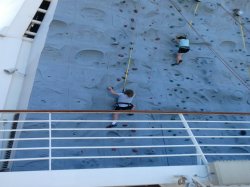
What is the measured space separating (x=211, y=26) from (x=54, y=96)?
10.3 ft

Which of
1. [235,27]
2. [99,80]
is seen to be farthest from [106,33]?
[235,27]

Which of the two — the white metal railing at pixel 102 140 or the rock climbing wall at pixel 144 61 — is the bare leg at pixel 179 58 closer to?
the rock climbing wall at pixel 144 61

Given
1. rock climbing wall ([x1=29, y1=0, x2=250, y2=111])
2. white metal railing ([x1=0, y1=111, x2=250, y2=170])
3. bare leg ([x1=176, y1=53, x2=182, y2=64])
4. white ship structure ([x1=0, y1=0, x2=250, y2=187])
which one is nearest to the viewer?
white ship structure ([x1=0, y1=0, x2=250, y2=187])

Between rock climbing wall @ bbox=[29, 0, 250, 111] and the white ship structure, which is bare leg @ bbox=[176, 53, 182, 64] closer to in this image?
rock climbing wall @ bbox=[29, 0, 250, 111]

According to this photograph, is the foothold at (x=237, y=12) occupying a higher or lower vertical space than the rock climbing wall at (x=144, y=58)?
higher

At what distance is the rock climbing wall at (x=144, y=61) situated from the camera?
4426 millimetres

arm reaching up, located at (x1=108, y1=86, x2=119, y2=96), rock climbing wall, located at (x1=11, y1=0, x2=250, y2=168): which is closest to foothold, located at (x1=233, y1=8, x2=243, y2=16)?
rock climbing wall, located at (x1=11, y1=0, x2=250, y2=168)

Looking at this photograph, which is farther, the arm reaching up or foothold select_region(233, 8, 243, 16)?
foothold select_region(233, 8, 243, 16)

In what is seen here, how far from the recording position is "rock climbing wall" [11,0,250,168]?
4.43 m

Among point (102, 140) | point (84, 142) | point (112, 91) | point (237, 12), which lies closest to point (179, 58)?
point (112, 91)

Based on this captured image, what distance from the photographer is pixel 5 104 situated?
4234 millimetres

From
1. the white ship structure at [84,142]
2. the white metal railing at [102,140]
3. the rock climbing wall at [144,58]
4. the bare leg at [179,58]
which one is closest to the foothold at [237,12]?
the rock climbing wall at [144,58]

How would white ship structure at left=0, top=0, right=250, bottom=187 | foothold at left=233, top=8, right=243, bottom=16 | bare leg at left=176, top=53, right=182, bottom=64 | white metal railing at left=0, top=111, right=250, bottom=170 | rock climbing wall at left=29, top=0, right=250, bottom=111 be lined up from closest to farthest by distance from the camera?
white ship structure at left=0, top=0, right=250, bottom=187, white metal railing at left=0, top=111, right=250, bottom=170, rock climbing wall at left=29, top=0, right=250, bottom=111, bare leg at left=176, top=53, right=182, bottom=64, foothold at left=233, top=8, right=243, bottom=16

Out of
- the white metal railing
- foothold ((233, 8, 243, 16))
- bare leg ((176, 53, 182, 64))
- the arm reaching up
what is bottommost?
the white metal railing
